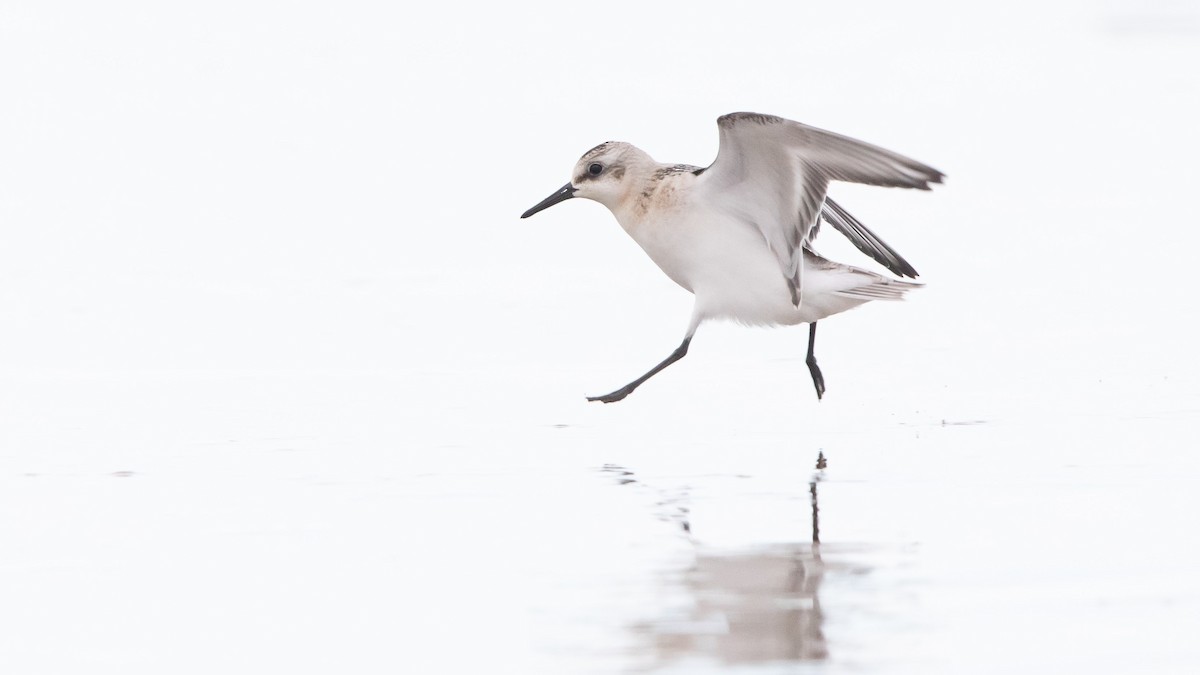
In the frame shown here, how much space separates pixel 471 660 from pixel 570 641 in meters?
0.23

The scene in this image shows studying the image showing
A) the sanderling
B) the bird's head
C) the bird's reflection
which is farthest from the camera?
the bird's head

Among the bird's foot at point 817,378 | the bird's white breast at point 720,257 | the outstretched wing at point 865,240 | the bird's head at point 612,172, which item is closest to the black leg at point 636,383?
the bird's white breast at point 720,257

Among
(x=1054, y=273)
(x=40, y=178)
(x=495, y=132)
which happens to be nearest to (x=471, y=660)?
(x=1054, y=273)

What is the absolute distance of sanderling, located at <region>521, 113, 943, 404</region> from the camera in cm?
696

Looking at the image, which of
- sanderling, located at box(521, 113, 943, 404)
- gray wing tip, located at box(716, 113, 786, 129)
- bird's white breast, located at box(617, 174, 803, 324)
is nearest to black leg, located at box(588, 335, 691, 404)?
sanderling, located at box(521, 113, 943, 404)

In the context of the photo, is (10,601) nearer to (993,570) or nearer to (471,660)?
(471,660)

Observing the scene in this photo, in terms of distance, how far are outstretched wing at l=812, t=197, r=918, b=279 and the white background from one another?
461 millimetres

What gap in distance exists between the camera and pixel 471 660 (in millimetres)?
4250

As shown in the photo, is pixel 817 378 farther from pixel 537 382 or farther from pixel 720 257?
pixel 537 382

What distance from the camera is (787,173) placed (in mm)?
6977

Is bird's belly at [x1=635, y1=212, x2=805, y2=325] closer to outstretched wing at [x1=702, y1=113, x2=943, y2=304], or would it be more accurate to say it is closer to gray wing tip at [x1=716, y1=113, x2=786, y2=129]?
outstretched wing at [x1=702, y1=113, x2=943, y2=304]

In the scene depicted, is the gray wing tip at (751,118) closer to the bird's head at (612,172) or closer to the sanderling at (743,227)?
the sanderling at (743,227)

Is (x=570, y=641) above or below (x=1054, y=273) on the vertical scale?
below

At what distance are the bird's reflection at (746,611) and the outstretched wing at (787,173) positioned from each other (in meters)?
1.72
